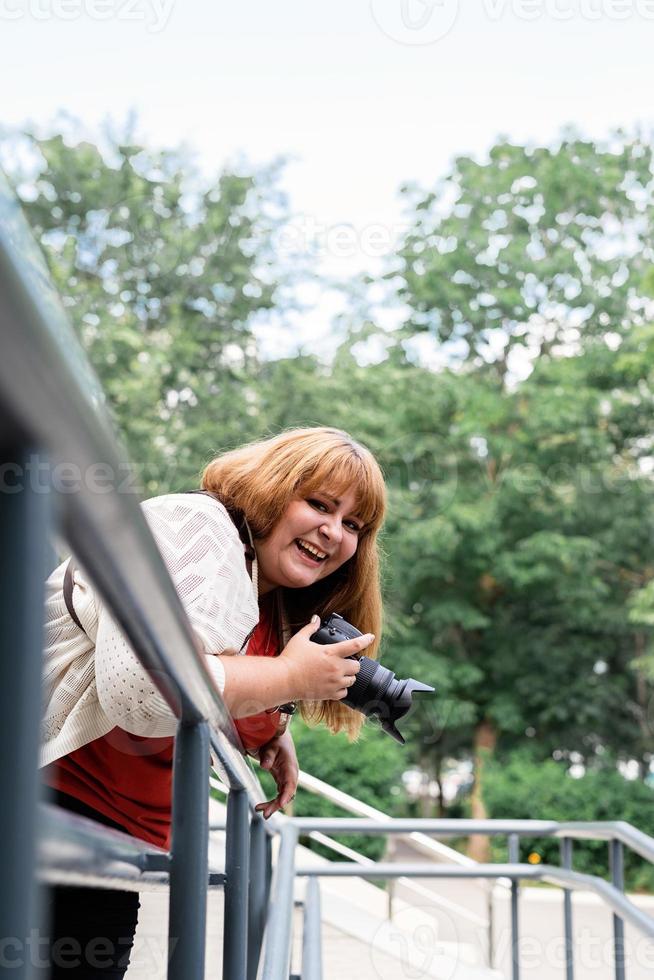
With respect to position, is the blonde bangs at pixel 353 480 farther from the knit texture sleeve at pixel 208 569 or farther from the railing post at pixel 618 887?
the railing post at pixel 618 887

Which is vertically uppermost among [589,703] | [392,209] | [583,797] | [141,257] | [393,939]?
[392,209]

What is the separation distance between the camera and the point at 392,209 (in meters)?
17.5

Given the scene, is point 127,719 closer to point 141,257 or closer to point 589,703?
point 141,257

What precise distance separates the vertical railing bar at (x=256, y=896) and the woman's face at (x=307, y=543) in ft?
1.23

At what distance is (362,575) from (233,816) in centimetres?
66

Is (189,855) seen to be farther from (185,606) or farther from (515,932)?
(515,932)

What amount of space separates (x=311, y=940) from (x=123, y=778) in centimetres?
137

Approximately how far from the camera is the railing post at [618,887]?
3.34 meters

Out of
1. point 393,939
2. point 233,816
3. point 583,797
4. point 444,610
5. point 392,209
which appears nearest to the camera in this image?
point 233,816

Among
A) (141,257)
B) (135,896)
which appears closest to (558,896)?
(141,257)

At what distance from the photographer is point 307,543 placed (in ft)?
5.34

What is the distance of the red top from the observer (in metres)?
1.30

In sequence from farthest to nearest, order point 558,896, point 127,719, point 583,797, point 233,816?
1. point 583,797
2. point 558,896
3. point 233,816
4. point 127,719

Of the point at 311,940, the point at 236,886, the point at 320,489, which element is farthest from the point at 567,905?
the point at 236,886
